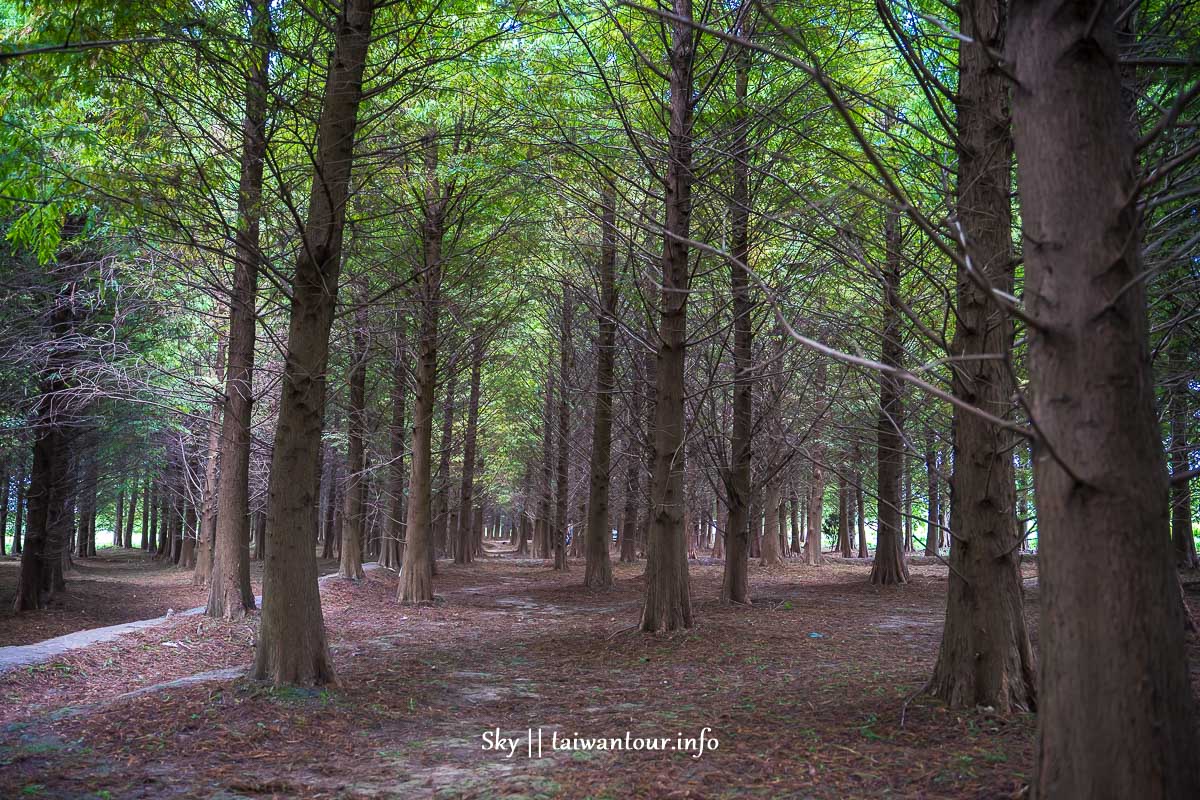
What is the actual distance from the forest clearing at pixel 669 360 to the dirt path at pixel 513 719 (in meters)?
0.04

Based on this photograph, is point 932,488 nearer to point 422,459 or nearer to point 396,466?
point 422,459

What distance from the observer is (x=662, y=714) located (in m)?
5.54

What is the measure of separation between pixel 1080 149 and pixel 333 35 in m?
5.98

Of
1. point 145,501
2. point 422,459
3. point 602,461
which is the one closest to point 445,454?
point 602,461

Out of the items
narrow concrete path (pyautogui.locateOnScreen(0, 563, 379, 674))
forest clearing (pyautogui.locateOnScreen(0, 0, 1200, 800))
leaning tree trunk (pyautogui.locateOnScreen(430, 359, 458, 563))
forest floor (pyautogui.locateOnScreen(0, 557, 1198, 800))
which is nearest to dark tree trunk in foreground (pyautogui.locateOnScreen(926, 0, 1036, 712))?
forest clearing (pyautogui.locateOnScreen(0, 0, 1200, 800))

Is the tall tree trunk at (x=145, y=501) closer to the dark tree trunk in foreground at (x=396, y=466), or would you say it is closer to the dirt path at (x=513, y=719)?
Result: the dark tree trunk in foreground at (x=396, y=466)

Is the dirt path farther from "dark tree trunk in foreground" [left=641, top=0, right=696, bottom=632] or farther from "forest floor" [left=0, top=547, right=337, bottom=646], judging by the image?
"forest floor" [left=0, top=547, right=337, bottom=646]

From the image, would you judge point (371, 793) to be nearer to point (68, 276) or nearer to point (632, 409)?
point (632, 409)

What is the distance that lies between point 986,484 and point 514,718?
3.63m

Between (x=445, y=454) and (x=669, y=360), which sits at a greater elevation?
(x=669, y=360)

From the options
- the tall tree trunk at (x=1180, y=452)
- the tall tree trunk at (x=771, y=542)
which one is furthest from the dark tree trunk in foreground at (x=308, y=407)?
the tall tree trunk at (x=771, y=542)

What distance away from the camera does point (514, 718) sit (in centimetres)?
571

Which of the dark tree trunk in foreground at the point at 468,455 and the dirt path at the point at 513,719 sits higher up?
the dark tree trunk in foreground at the point at 468,455

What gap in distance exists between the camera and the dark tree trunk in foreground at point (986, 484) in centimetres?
503
